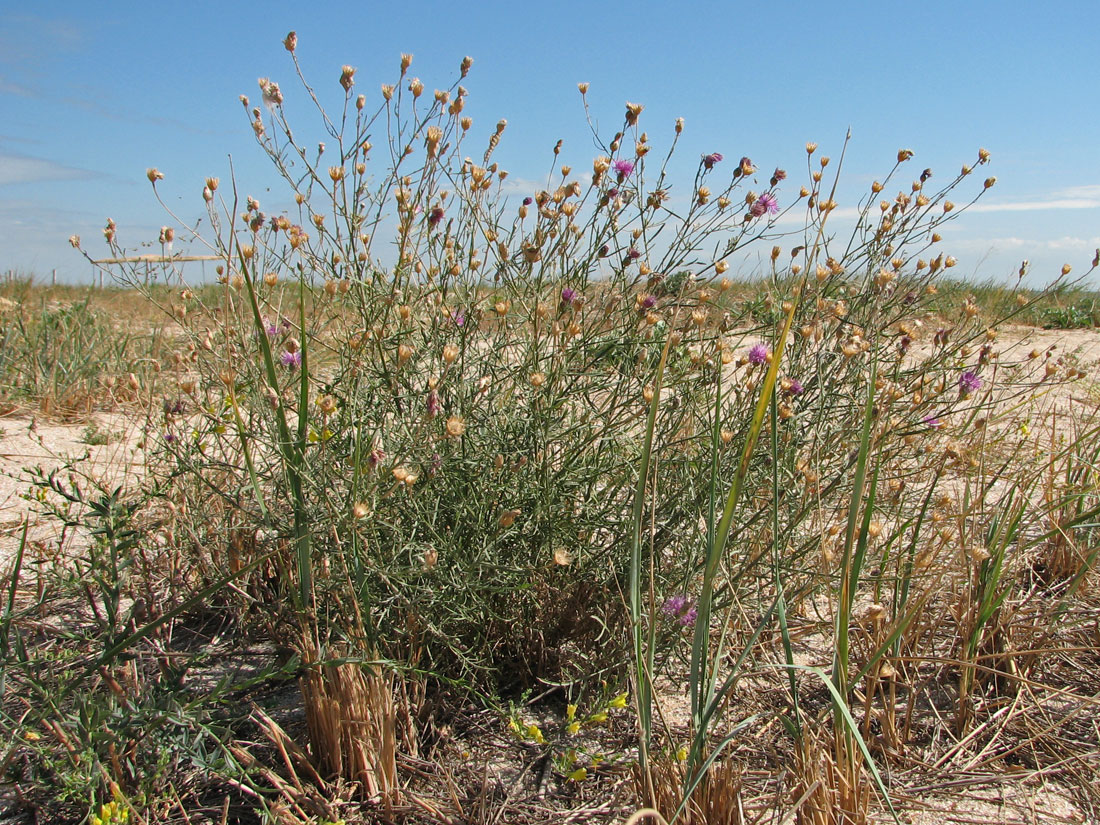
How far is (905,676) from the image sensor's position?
1.80 m

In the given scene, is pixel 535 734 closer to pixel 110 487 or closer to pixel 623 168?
pixel 623 168

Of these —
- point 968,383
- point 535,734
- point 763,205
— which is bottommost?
point 535,734

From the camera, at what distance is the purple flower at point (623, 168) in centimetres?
202

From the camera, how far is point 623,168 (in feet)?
6.64

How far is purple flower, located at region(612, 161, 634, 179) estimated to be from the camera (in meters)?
2.02

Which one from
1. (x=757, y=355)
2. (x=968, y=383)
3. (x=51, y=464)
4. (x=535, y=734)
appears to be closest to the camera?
(x=535, y=734)

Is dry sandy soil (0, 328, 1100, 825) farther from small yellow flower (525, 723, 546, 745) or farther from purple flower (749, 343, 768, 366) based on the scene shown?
purple flower (749, 343, 768, 366)

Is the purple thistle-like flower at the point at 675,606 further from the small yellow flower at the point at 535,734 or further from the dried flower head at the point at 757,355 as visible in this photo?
the dried flower head at the point at 757,355

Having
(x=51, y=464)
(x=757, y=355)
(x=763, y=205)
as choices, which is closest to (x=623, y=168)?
(x=763, y=205)

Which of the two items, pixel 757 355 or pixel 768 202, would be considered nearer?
pixel 757 355

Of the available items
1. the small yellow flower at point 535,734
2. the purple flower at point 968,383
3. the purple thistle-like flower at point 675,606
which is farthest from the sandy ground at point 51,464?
the purple flower at point 968,383

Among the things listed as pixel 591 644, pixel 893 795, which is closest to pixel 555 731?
pixel 591 644

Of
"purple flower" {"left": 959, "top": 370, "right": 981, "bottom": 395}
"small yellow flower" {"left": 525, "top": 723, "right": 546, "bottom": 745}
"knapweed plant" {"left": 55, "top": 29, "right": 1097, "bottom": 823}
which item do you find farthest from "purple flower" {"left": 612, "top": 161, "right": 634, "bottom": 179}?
"small yellow flower" {"left": 525, "top": 723, "right": 546, "bottom": 745}

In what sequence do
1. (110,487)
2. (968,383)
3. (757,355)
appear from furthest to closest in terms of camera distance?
(110,487)
(968,383)
(757,355)
